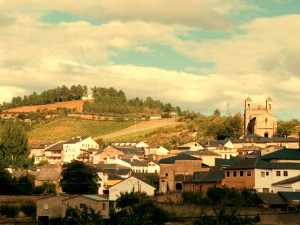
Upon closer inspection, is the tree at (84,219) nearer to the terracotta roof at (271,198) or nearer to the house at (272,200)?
the house at (272,200)

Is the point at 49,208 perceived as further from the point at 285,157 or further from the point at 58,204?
the point at 285,157

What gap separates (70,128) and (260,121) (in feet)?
152

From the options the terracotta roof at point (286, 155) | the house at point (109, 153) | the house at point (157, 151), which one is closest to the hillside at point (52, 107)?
the house at point (157, 151)

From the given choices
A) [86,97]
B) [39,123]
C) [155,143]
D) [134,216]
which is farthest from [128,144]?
[134,216]

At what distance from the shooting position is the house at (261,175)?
222 ft

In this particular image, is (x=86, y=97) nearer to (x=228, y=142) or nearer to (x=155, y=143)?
(x=155, y=143)

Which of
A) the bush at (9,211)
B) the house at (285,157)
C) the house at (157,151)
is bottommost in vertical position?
the bush at (9,211)

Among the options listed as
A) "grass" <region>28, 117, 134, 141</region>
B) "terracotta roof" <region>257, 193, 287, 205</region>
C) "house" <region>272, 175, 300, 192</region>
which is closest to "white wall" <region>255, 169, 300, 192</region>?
"house" <region>272, 175, 300, 192</region>

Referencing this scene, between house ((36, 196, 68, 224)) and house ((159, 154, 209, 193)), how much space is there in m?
20.1

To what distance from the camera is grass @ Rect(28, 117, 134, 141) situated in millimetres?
151500

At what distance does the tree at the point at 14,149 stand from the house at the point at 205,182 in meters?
30.4

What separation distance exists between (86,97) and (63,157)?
7186cm

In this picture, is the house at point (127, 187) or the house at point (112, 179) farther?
the house at point (112, 179)

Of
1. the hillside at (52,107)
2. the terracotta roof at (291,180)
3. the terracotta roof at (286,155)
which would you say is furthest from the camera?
the hillside at (52,107)
